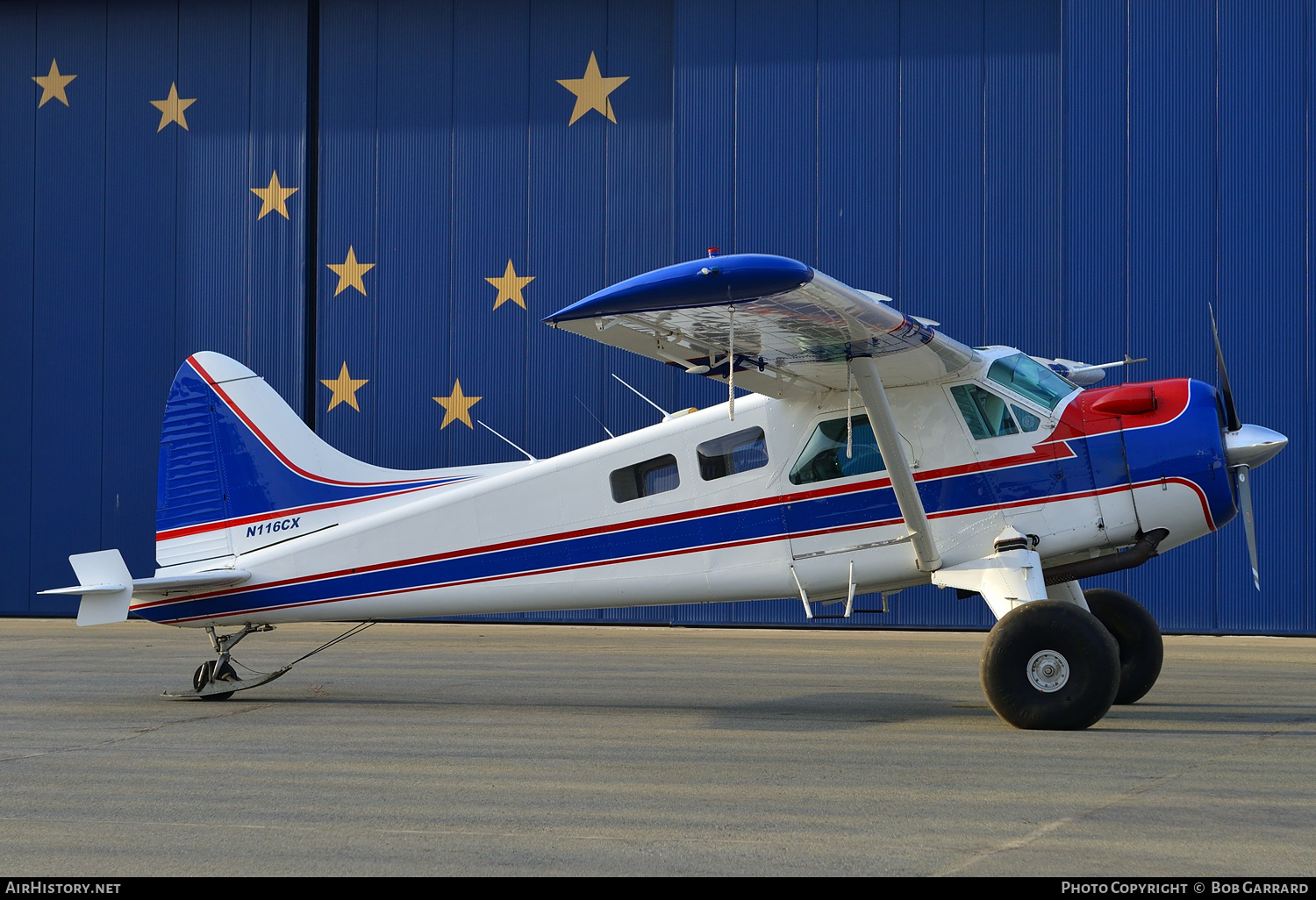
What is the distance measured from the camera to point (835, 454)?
845 cm

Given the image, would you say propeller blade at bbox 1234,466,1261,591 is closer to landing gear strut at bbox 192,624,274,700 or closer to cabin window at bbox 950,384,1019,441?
cabin window at bbox 950,384,1019,441

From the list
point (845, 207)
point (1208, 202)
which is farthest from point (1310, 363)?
point (845, 207)

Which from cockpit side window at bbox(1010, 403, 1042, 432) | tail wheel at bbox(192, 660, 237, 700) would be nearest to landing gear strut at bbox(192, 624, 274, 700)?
tail wheel at bbox(192, 660, 237, 700)

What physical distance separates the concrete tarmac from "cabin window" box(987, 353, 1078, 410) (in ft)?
7.60

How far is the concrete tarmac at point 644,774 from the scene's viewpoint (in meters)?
4.56

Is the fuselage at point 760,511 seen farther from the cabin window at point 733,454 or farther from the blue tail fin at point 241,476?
the blue tail fin at point 241,476

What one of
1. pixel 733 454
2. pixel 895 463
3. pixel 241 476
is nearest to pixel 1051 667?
pixel 895 463

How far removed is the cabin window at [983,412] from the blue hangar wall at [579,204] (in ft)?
23.3

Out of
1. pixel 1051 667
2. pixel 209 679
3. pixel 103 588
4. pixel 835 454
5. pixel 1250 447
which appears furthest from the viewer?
pixel 209 679

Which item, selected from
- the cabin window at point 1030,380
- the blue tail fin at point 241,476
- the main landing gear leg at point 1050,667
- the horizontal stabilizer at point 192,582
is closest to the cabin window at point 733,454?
the cabin window at point 1030,380

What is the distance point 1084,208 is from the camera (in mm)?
14844

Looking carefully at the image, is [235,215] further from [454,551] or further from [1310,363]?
[1310,363]

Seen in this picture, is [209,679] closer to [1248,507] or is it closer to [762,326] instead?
[762,326]

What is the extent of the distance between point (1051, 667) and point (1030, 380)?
2198 millimetres
